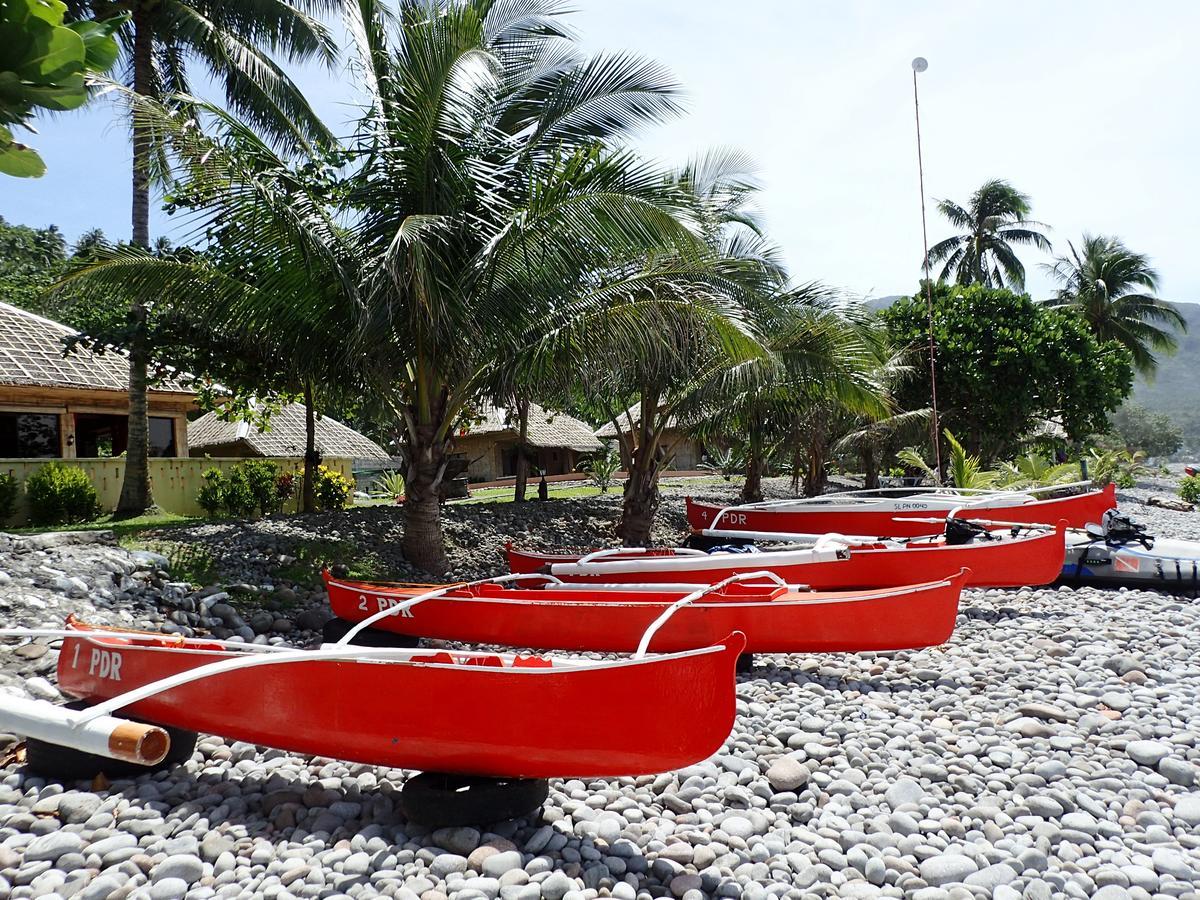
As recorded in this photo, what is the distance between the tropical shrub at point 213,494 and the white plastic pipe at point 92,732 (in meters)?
10.4

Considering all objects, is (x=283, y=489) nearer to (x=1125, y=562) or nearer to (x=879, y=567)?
(x=879, y=567)

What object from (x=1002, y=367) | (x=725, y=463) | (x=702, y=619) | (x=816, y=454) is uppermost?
(x=1002, y=367)

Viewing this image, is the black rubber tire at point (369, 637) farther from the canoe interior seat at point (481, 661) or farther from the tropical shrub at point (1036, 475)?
the tropical shrub at point (1036, 475)

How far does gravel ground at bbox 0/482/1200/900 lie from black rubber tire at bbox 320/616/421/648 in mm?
1524

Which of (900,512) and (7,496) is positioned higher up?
(7,496)

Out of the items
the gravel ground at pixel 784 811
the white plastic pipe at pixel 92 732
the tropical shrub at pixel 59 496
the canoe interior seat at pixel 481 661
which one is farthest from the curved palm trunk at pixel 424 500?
the tropical shrub at pixel 59 496

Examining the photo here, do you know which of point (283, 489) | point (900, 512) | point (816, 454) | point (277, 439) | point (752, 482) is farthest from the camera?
point (277, 439)

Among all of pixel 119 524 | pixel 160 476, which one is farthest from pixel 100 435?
pixel 119 524

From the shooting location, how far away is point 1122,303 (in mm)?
31453

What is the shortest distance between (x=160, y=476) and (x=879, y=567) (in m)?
11.8

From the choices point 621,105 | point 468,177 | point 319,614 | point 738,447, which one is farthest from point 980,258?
point 319,614

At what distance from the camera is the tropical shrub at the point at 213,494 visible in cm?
1322

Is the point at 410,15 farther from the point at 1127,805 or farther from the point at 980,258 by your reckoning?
the point at 980,258

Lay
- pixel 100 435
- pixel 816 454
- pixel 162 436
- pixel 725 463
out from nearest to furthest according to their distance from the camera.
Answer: pixel 100 435
pixel 162 436
pixel 816 454
pixel 725 463
